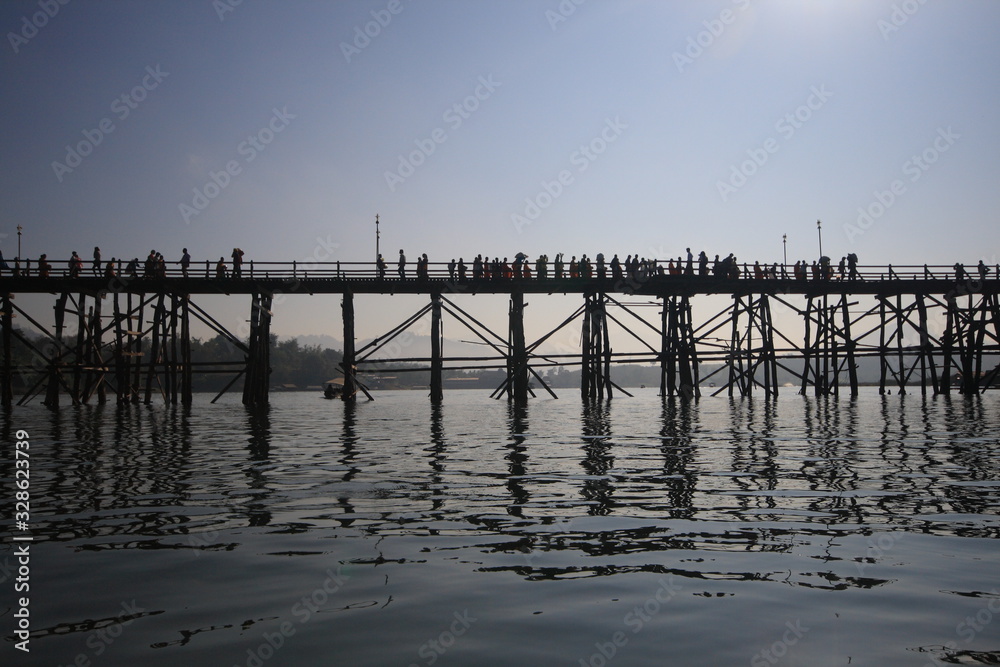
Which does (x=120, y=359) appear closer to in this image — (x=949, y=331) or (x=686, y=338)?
(x=686, y=338)

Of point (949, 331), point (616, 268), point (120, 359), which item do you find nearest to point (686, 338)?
point (616, 268)

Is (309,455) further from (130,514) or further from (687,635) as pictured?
(687,635)

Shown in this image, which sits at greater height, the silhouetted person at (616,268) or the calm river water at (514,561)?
the silhouetted person at (616,268)

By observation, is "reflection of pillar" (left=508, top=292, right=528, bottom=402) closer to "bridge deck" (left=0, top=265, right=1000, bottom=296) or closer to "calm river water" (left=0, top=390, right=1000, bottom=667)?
"bridge deck" (left=0, top=265, right=1000, bottom=296)

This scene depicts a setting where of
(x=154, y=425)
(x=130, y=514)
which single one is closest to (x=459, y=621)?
(x=130, y=514)

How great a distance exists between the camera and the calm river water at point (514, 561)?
4449 millimetres

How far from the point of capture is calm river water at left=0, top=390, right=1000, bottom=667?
445cm

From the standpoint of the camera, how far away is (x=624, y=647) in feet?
14.5

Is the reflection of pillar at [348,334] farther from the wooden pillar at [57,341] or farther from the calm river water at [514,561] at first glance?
the calm river water at [514,561]

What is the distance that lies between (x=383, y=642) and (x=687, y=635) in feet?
5.88

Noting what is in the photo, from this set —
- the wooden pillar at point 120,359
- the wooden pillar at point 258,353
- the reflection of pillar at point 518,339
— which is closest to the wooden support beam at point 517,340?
the reflection of pillar at point 518,339

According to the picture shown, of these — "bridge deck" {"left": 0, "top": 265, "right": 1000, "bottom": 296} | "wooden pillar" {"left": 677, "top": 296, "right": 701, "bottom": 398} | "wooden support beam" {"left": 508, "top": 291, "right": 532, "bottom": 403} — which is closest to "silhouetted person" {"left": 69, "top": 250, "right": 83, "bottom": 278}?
"bridge deck" {"left": 0, "top": 265, "right": 1000, "bottom": 296}

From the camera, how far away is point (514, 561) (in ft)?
20.6

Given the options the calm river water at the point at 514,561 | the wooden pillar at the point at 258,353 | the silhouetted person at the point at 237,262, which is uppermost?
the silhouetted person at the point at 237,262
